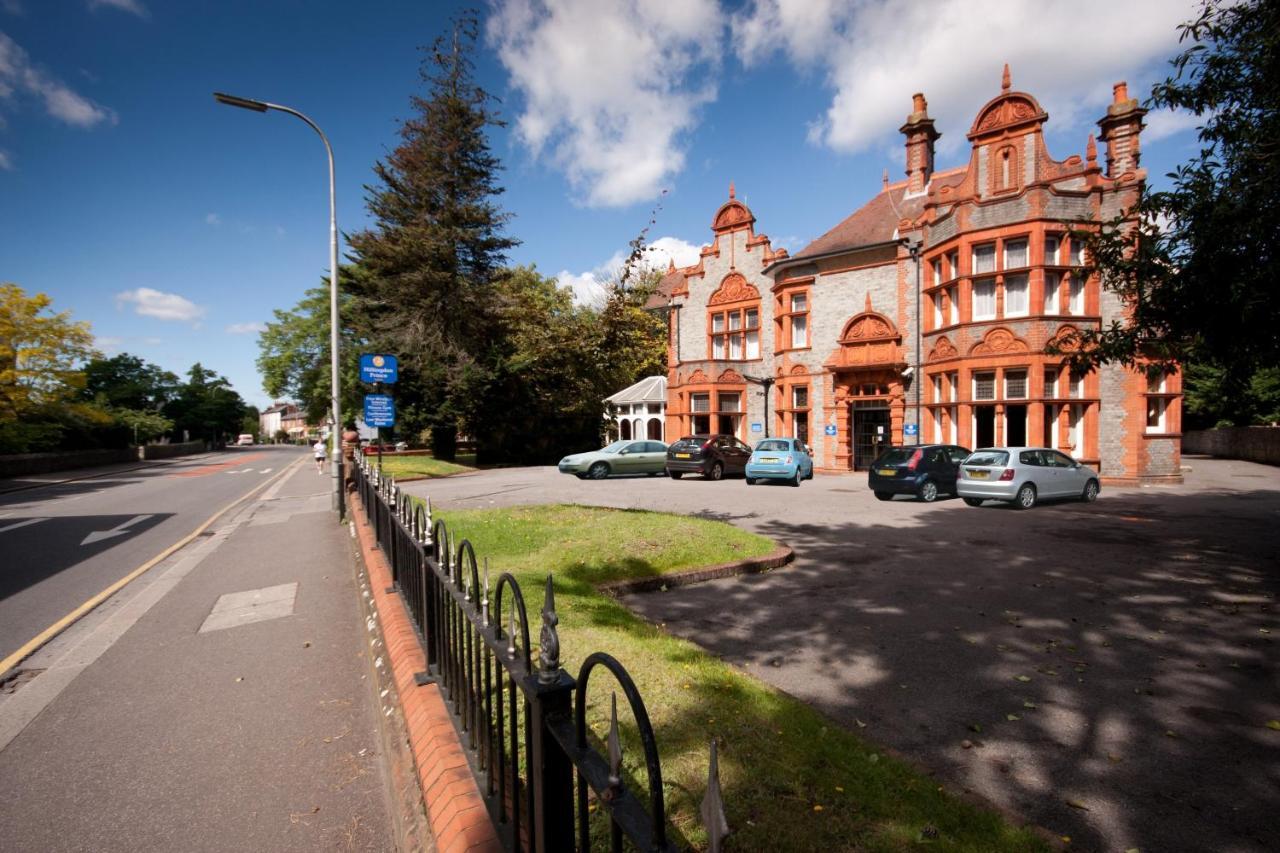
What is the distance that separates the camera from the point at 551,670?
1856 mm

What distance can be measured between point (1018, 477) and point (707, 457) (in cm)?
1019

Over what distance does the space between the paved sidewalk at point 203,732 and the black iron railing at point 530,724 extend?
30.5 inches

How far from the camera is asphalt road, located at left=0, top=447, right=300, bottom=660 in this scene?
702cm

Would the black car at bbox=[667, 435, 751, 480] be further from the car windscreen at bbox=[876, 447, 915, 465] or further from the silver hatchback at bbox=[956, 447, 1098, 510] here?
the silver hatchback at bbox=[956, 447, 1098, 510]

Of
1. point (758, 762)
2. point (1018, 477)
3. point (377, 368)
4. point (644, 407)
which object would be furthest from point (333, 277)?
point (644, 407)

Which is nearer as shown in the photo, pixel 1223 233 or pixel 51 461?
pixel 1223 233

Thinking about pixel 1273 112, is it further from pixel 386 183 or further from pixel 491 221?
pixel 386 183

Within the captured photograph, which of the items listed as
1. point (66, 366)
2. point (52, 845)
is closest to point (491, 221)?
point (66, 366)

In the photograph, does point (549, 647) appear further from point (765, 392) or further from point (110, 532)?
point (765, 392)

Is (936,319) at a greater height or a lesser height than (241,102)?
lesser

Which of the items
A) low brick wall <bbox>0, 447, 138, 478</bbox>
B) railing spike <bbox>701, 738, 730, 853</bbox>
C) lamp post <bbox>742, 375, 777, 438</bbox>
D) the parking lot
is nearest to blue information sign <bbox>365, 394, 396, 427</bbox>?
the parking lot

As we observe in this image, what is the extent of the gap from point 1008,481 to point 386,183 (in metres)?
33.0

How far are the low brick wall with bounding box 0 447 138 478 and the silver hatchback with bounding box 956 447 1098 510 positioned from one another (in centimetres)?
3739

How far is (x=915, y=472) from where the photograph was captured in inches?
621
